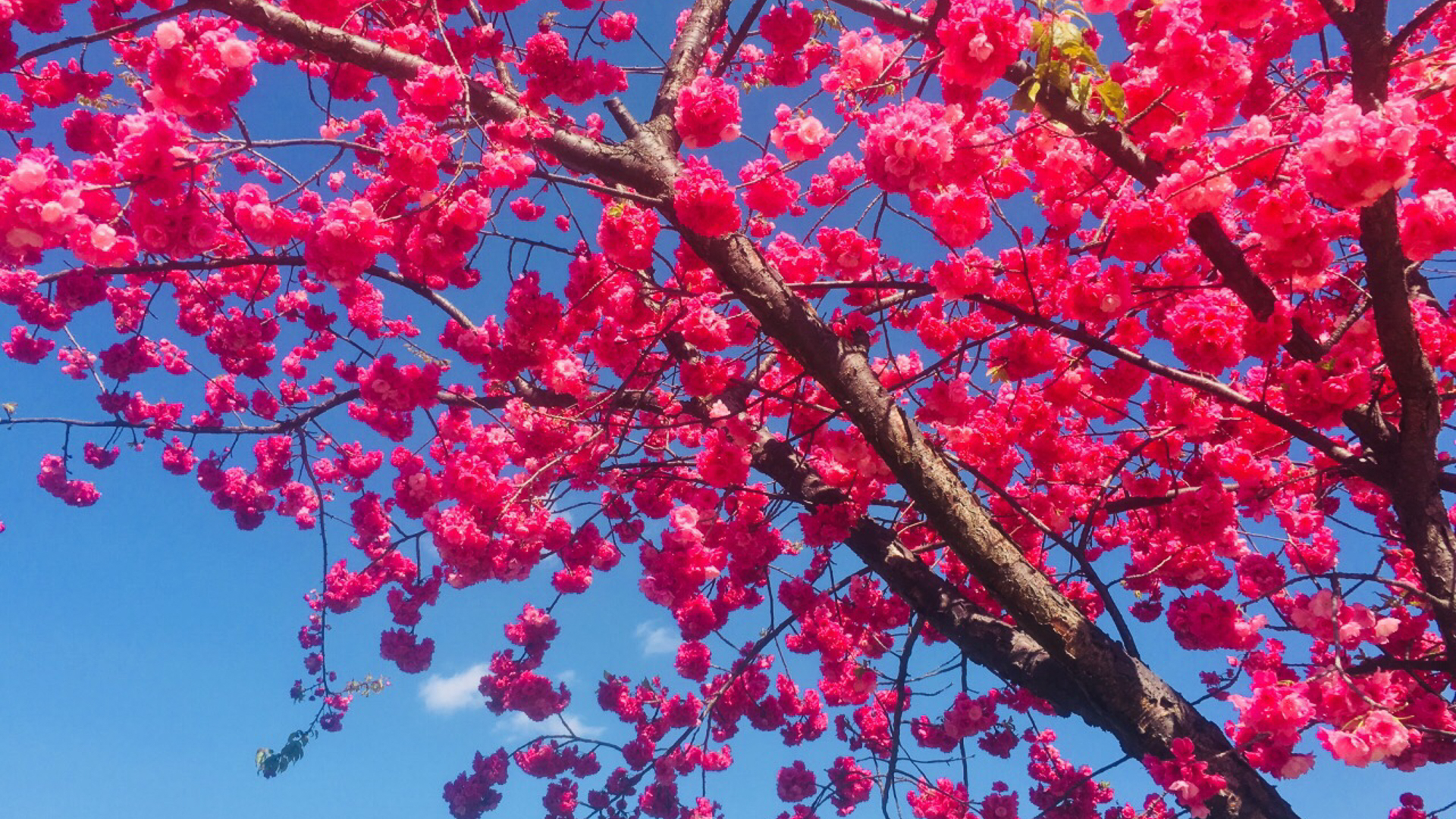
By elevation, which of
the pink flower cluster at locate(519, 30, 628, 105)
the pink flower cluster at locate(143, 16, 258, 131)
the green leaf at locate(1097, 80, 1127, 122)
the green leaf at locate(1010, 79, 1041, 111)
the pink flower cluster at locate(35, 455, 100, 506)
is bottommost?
the green leaf at locate(1010, 79, 1041, 111)

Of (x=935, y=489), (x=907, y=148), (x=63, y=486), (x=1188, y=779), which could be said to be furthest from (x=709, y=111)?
(x=63, y=486)

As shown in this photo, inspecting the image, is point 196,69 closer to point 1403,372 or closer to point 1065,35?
point 1065,35

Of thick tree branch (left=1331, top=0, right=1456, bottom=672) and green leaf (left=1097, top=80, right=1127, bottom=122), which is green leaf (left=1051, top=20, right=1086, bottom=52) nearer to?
green leaf (left=1097, top=80, right=1127, bottom=122)

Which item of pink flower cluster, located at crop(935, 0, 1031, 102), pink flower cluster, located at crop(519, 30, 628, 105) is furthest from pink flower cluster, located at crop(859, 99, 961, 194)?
pink flower cluster, located at crop(519, 30, 628, 105)

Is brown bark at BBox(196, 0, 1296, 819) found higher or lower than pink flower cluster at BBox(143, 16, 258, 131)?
lower

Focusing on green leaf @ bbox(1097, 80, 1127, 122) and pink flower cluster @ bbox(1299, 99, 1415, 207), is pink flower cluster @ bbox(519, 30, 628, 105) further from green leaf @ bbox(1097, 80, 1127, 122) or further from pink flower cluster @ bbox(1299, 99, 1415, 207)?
pink flower cluster @ bbox(1299, 99, 1415, 207)

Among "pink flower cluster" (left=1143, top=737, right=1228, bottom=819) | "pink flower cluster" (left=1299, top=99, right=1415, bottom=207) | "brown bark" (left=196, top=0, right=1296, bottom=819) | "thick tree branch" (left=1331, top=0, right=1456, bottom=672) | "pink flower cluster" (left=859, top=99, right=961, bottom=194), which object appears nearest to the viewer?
"pink flower cluster" (left=1299, top=99, right=1415, bottom=207)

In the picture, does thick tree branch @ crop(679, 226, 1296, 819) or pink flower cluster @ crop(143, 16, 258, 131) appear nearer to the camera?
pink flower cluster @ crop(143, 16, 258, 131)

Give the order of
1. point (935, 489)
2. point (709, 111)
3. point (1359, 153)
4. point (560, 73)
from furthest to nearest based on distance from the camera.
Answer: point (560, 73) < point (935, 489) < point (709, 111) < point (1359, 153)

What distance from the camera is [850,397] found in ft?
11.5

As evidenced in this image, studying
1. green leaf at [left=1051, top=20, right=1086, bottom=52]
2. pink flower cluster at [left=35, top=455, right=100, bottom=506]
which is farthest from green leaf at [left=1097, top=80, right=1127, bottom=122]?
pink flower cluster at [left=35, top=455, right=100, bottom=506]

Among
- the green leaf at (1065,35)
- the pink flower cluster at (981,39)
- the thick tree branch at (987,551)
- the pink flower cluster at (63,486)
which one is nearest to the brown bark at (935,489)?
the thick tree branch at (987,551)

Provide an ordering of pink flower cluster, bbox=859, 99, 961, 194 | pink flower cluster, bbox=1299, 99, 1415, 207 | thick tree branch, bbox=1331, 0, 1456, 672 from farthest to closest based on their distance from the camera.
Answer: pink flower cluster, bbox=859, 99, 961, 194 < thick tree branch, bbox=1331, 0, 1456, 672 < pink flower cluster, bbox=1299, 99, 1415, 207

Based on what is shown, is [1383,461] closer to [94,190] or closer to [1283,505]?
[1283,505]
